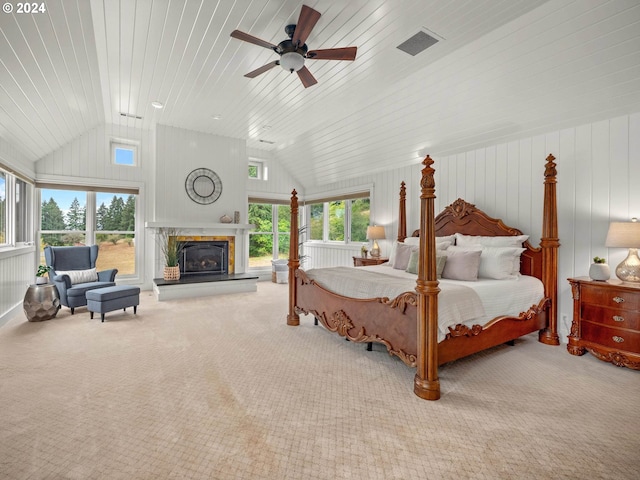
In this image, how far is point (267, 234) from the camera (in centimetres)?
792

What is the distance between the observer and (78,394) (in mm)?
2322

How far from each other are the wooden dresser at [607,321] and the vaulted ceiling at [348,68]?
5.68 feet

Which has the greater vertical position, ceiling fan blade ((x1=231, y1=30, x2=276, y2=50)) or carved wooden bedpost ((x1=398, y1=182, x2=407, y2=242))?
ceiling fan blade ((x1=231, y1=30, x2=276, y2=50))

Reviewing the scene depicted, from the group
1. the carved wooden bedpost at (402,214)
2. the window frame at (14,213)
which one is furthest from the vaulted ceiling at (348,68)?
the carved wooden bedpost at (402,214)

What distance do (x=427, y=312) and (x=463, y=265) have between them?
1338 millimetres

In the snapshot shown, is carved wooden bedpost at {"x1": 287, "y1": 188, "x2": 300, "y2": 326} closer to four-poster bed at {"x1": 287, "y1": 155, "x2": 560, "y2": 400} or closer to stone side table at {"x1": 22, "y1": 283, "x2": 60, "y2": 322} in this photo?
four-poster bed at {"x1": 287, "y1": 155, "x2": 560, "y2": 400}

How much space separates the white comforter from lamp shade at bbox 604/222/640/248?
82 cm

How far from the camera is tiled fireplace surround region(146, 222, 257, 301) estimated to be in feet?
18.4

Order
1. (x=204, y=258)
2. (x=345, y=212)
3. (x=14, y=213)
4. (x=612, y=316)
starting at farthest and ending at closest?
(x=345, y=212), (x=204, y=258), (x=14, y=213), (x=612, y=316)

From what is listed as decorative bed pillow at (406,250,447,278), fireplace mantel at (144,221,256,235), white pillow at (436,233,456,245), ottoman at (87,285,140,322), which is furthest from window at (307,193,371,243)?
ottoman at (87,285,140,322)

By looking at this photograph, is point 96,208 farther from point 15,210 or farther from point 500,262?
point 500,262

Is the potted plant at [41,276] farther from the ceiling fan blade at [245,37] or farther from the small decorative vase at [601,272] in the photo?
the small decorative vase at [601,272]

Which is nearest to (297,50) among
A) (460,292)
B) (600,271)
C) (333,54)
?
(333,54)

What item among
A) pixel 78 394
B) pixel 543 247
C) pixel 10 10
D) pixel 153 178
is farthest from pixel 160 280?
pixel 543 247
